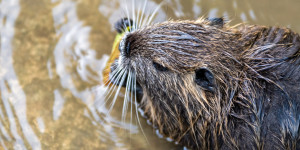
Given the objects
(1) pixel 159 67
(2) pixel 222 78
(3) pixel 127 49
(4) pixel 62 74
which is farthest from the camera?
(4) pixel 62 74

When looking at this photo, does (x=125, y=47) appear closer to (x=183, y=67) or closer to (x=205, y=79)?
(x=183, y=67)

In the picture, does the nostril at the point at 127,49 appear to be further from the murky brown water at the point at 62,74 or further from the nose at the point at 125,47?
the murky brown water at the point at 62,74

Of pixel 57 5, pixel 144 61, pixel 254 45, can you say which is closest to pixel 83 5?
pixel 57 5

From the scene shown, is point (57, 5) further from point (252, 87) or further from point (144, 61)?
point (252, 87)

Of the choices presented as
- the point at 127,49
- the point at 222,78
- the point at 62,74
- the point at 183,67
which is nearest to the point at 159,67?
the point at 183,67

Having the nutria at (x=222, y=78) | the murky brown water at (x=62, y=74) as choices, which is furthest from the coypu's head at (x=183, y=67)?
the murky brown water at (x=62, y=74)

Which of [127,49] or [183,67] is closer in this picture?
[183,67]
